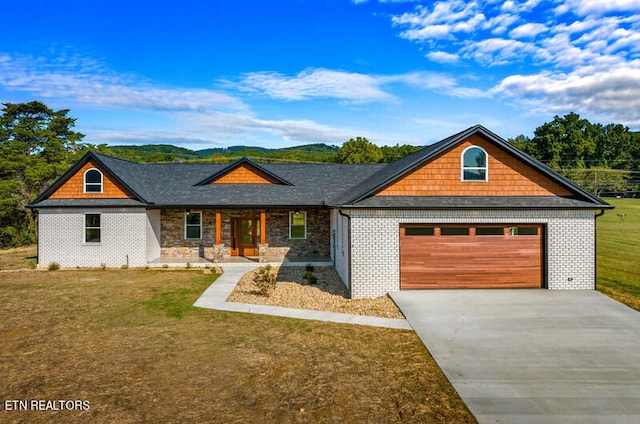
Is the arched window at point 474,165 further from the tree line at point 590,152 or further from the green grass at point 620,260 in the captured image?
the tree line at point 590,152

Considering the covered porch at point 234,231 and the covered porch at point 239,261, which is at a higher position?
the covered porch at point 234,231

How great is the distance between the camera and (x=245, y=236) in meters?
21.2

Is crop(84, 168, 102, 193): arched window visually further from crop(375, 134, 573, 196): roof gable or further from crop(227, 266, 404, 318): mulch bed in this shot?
crop(375, 134, 573, 196): roof gable

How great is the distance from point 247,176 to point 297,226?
416 cm

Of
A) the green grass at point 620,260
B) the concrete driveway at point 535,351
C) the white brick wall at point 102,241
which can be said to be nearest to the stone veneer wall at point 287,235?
the white brick wall at point 102,241

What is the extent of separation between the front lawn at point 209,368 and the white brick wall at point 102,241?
279 inches

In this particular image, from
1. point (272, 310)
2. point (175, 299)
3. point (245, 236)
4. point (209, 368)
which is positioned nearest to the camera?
point (209, 368)

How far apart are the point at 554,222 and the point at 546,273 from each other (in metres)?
1.79

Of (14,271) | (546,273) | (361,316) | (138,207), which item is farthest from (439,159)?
(14,271)

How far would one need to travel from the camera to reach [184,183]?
21953 mm

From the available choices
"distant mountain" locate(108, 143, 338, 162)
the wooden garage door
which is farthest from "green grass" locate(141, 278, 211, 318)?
"distant mountain" locate(108, 143, 338, 162)

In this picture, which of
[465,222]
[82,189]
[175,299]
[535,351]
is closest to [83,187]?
[82,189]

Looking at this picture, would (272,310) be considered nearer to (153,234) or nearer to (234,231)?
(234,231)

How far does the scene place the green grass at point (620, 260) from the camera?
12930 mm
